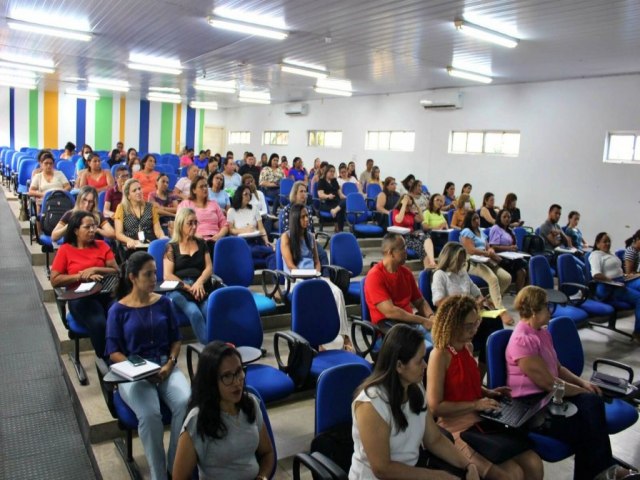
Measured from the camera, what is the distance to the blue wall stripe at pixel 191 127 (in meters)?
19.9

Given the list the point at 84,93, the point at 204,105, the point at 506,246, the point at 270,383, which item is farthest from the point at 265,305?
the point at 204,105

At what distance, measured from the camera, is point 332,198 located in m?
8.58

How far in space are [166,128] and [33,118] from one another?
167 inches

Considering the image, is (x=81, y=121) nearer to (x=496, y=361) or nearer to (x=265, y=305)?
(x=265, y=305)

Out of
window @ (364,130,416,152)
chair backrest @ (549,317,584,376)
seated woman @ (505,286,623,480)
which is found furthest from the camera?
window @ (364,130,416,152)

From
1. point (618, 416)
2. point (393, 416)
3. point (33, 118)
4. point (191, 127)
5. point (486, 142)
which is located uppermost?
point (191, 127)

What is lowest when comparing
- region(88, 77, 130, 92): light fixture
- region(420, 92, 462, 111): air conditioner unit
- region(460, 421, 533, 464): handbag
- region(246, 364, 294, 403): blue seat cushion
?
region(460, 421, 533, 464): handbag

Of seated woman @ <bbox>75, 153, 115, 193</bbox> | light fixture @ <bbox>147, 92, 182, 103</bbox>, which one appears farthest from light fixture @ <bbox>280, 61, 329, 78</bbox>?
light fixture @ <bbox>147, 92, 182, 103</bbox>

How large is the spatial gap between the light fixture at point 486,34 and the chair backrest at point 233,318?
411cm

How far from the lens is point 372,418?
80.5 inches

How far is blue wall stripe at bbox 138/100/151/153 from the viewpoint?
61.6 feet

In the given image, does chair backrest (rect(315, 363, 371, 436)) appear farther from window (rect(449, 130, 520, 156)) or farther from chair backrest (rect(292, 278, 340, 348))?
window (rect(449, 130, 520, 156))

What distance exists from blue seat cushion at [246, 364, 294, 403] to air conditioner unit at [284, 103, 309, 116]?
44.0ft

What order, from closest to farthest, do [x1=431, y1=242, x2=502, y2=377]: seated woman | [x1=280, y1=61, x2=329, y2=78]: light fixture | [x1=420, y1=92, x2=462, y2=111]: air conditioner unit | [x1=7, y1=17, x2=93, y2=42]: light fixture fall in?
[x1=431, y1=242, x2=502, y2=377]: seated woman
[x1=7, y1=17, x2=93, y2=42]: light fixture
[x1=280, y1=61, x2=329, y2=78]: light fixture
[x1=420, y1=92, x2=462, y2=111]: air conditioner unit
